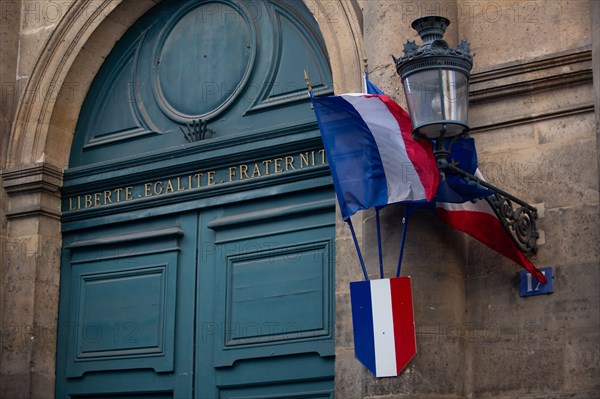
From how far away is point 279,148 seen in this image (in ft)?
32.9

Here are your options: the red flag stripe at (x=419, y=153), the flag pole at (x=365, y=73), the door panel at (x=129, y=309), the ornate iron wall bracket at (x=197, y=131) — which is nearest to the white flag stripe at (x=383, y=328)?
the red flag stripe at (x=419, y=153)

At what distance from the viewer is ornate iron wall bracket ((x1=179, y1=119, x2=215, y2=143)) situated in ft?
34.8

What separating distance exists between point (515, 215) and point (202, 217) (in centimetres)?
305

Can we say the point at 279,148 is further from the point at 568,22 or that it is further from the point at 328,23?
the point at 568,22

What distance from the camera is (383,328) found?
8.16m

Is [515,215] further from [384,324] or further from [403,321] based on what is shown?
[384,324]

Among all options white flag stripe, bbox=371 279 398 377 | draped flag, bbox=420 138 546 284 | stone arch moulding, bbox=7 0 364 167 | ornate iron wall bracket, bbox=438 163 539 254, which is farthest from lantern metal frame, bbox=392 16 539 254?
stone arch moulding, bbox=7 0 364 167

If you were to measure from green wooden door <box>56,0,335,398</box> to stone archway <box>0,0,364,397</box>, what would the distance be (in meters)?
0.12

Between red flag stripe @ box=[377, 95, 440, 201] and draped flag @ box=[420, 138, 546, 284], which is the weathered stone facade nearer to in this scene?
draped flag @ box=[420, 138, 546, 284]

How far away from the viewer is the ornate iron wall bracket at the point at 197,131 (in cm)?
1059

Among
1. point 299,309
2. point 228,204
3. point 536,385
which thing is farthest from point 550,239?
point 228,204

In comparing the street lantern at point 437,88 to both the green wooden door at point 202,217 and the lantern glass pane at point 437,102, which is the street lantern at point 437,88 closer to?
the lantern glass pane at point 437,102

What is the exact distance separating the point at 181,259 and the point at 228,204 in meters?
0.61

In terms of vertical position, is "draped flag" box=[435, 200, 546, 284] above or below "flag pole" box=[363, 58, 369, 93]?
below
